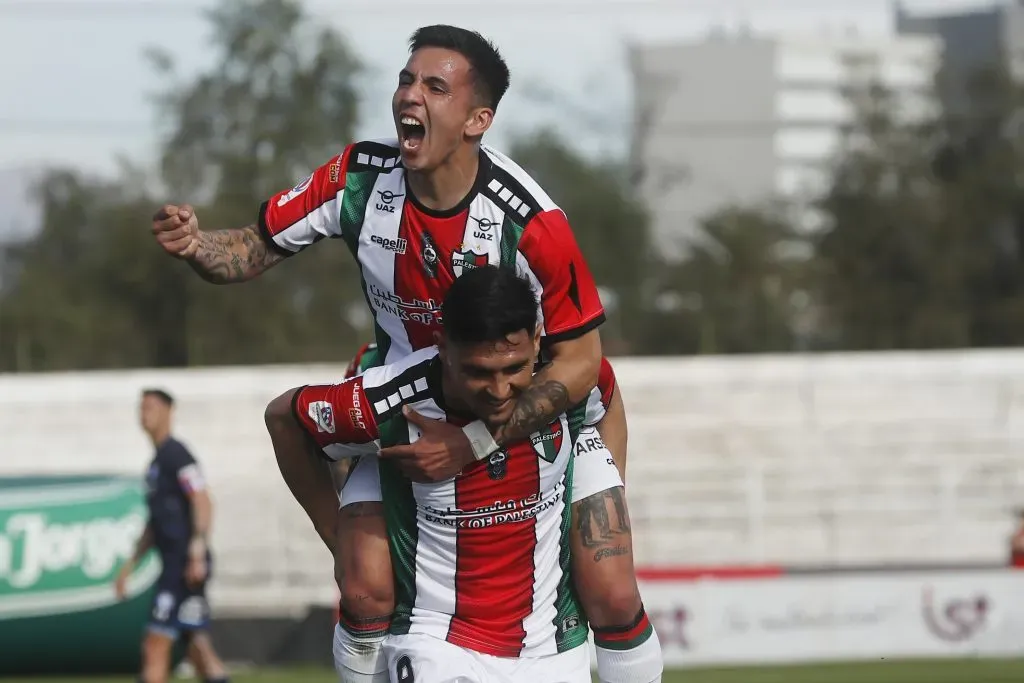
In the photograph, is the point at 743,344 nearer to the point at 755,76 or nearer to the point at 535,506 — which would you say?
the point at 755,76

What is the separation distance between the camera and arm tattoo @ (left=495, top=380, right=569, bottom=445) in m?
5.33

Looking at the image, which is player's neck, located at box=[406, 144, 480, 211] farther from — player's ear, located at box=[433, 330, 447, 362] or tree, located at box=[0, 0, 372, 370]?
tree, located at box=[0, 0, 372, 370]

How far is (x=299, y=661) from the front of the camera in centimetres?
1518

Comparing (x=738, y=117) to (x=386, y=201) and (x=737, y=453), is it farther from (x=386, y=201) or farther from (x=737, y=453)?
(x=386, y=201)

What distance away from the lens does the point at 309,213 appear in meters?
5.66

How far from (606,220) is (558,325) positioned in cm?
1933

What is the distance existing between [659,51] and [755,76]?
7656mm

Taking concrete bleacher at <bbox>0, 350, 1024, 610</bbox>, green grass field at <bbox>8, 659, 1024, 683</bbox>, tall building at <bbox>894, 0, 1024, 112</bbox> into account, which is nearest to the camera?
green grass field at <bbox>8, 659, 1024, 683</bbox>

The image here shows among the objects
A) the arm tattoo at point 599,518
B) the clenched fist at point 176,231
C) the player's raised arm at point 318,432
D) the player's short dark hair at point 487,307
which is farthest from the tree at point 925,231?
the clenched fist at point 176,231

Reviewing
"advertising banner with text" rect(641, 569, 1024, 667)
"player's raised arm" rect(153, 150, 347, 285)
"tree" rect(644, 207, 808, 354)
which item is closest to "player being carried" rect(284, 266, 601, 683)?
"player's raised arm" rect(153, 150, 347, 285)

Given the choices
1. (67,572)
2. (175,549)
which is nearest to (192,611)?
(175,549)

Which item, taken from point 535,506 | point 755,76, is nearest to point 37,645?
point 535,506

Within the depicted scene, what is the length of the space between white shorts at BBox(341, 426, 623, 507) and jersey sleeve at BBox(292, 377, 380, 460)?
232 millimetres

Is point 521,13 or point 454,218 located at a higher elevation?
point 521,13
